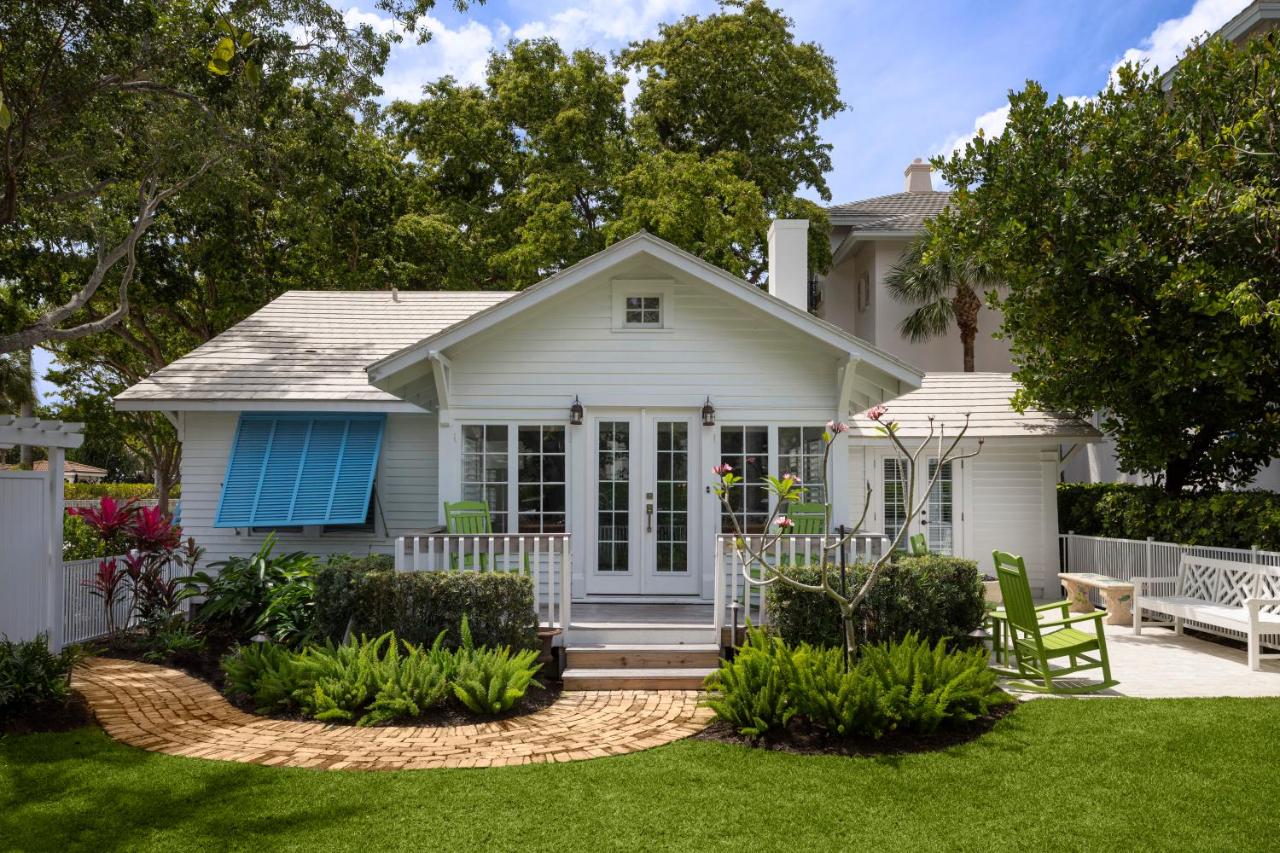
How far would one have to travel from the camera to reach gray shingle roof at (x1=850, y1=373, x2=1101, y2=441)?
13562 mm

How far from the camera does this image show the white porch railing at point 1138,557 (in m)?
9.78

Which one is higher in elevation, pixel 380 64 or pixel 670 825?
pixel 380 64

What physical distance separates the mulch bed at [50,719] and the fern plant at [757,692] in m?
4.86

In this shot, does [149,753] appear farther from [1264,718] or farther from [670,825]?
[1264,718]

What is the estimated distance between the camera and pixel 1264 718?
673 cm

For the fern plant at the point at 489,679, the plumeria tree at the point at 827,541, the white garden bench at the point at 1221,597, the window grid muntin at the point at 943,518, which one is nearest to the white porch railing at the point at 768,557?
the plumeria tree at the point at 827,541

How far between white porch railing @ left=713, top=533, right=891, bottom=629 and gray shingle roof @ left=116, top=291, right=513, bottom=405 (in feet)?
17.5

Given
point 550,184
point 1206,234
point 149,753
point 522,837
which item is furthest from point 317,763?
point 550,184

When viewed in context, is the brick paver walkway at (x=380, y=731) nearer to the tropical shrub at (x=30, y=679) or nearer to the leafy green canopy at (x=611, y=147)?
the tropical shrub at (x=30, y=679)

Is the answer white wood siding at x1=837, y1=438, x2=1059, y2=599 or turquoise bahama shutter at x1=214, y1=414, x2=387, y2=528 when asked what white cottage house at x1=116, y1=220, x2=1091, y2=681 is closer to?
turquoise bahama shutter at x1=214, y1=414, x2=387, y2=528

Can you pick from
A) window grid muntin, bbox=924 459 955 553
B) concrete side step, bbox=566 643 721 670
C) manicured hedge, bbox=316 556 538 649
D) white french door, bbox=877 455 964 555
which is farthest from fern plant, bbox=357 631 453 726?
window grid muntin, bbox=924 459 955 553

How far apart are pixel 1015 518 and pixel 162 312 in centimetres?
2086

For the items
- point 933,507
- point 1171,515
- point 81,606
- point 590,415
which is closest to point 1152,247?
point 1171,515

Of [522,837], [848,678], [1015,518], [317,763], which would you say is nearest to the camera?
[522,837]
